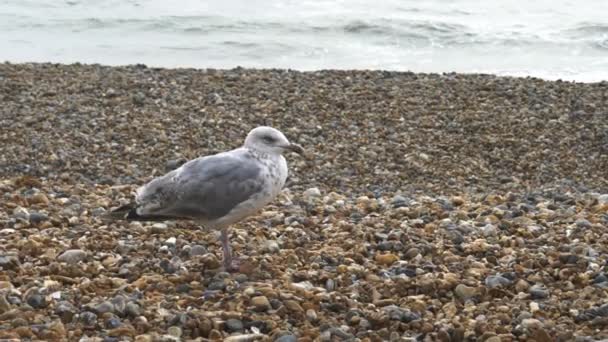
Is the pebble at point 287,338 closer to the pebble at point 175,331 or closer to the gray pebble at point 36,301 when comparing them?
the pebble at point 175,331

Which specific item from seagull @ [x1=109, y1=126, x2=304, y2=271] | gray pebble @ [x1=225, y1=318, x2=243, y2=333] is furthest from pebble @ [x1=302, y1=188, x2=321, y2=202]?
gray pebble @ [x1=225, y1=318, x2=243, y2=333]

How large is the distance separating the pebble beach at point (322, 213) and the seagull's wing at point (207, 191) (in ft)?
1.15

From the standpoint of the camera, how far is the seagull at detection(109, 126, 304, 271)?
17.5 feet

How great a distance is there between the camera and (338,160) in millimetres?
9672

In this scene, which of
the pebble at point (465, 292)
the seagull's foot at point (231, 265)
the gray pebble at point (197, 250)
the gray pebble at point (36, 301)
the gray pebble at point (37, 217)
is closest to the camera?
the gray pebble at point (36, 301)

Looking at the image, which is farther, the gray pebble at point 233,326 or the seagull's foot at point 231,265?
the seagull's foot at point 231,265

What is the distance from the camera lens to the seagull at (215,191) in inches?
210

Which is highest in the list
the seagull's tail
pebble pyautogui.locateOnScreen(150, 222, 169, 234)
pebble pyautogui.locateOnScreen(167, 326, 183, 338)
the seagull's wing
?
the seagull's wing

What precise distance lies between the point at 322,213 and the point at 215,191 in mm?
1884

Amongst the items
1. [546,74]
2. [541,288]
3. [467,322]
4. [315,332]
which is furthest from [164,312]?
[546,74]

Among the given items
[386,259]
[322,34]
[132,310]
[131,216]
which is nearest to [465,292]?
[386,259]

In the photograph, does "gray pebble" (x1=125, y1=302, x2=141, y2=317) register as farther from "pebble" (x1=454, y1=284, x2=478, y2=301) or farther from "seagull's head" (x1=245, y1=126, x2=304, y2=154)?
"pebble" (x1=454, y1=284, x2=478, y2=301)

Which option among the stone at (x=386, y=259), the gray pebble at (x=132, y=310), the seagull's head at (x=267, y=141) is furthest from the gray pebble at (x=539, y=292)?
the gray pebble at (x=132, y=310)

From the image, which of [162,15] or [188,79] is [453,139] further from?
[162,15]
